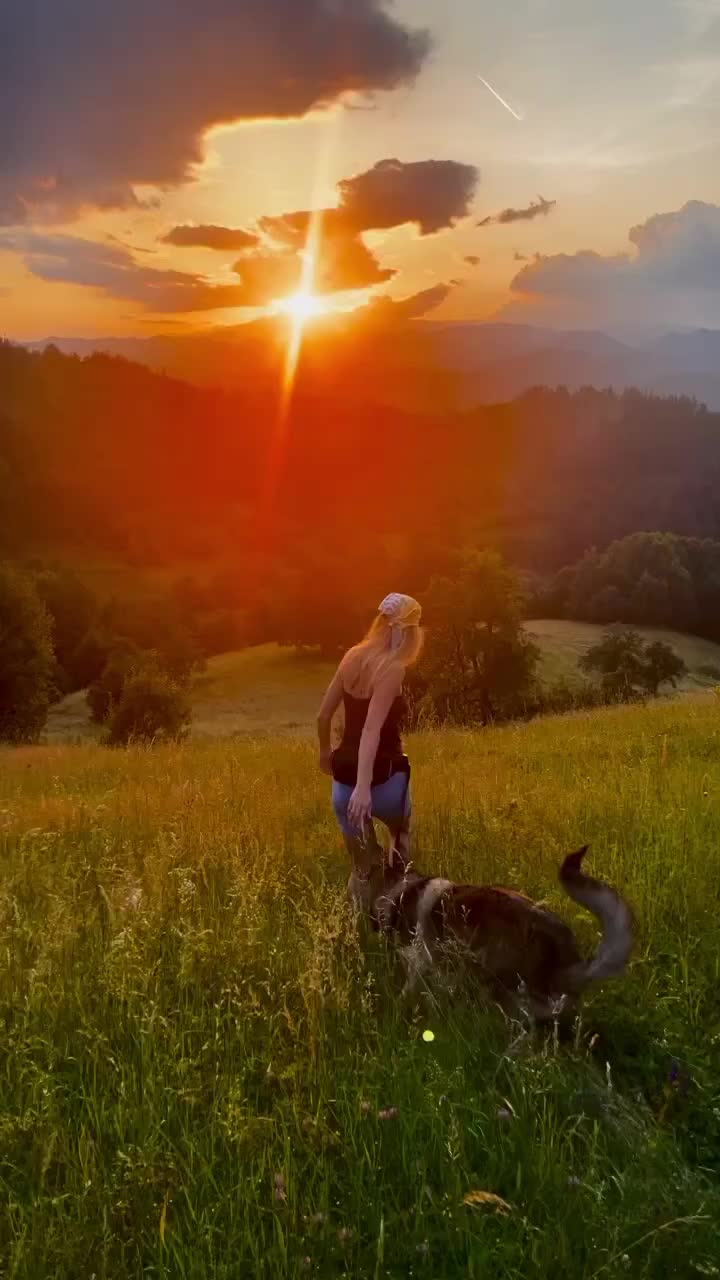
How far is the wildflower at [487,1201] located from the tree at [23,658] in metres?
44.3

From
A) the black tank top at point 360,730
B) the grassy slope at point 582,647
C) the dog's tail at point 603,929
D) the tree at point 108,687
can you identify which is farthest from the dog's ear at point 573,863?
the grassy slope at point 582,647

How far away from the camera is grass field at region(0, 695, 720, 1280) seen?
2.78 m

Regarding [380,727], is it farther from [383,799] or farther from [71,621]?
[71,621]

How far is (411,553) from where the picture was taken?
85250 millimetres

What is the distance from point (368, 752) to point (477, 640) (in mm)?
44124

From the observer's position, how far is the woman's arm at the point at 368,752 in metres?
5.21

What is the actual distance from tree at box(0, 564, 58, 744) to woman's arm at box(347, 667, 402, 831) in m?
42.0

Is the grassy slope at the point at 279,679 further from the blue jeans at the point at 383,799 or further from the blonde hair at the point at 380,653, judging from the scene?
the blonde hair at the point at 380,653

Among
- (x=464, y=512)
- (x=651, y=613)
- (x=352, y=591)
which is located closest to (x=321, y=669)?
(x=352, y=591)

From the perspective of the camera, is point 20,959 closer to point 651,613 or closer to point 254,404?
point 651,613

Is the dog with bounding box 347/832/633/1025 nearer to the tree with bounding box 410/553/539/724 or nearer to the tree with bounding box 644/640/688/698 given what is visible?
the tree with bounding box 410/553/539/724

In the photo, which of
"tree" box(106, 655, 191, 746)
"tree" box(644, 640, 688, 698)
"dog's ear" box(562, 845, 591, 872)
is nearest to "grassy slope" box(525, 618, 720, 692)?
"tree" box(644, 640, 688, 698)

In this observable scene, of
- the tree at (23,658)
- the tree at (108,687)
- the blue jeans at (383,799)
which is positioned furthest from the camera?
the tree at (108,687)

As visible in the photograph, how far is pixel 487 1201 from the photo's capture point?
2834 mm
